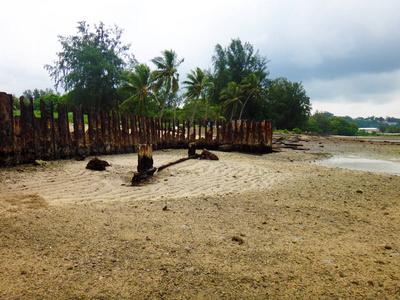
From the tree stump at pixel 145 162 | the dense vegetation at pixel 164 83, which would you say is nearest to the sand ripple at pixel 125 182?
the tree stump at pixel 145 162

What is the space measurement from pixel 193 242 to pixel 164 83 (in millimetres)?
37485

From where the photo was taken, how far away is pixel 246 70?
168 feet

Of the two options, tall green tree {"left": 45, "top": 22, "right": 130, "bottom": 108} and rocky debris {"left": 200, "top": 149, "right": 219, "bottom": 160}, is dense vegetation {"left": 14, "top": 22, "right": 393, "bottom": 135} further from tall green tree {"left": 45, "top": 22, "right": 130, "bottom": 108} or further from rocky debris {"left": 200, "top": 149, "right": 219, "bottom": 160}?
rocky debris {"left": 200, "top": 149, "right": 219, "bottom": 160}

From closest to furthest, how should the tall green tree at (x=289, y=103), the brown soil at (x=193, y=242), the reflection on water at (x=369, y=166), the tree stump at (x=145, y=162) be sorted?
the brown soil at (x=193, y=242), the tree stump at (x=145, y=162), the reflection on water at (x=369, y=166), the tall green tree at (x=289, y=103)

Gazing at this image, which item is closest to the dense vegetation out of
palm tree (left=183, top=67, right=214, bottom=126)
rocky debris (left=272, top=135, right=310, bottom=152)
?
palm tree (left=183, top=67, right=214, bottom=126)

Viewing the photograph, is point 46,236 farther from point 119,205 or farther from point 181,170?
point 181,170

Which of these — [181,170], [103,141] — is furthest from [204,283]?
[103,141]

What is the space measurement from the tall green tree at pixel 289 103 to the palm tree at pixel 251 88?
264 inches

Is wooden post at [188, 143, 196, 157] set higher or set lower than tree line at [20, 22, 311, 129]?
lower

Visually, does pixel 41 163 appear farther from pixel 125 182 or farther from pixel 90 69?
pixel 90 69

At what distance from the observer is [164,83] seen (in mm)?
38656

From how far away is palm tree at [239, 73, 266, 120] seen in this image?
4456 centimetres

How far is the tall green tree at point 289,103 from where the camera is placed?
53.8m

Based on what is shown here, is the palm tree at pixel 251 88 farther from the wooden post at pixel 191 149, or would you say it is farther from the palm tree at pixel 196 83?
the wooden post at pixel 191 149
